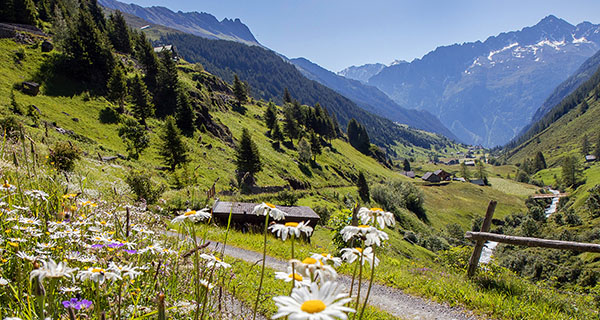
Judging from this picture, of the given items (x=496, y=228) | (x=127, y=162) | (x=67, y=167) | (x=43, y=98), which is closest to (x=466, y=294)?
(x=67, y=167)

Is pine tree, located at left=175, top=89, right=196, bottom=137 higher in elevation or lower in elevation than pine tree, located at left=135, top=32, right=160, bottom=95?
lower

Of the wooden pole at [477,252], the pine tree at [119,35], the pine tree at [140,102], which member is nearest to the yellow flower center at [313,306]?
the wooden pole at [477,252]

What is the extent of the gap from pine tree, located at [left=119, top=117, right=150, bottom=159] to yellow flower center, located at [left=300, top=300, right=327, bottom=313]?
145 feet

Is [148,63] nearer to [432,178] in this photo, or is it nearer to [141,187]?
[141,187]

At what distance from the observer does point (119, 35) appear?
7931 cm

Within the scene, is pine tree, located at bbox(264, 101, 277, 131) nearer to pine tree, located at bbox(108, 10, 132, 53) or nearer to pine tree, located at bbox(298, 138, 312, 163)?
pine tree, located at bbox(298, 138, 312, 163)

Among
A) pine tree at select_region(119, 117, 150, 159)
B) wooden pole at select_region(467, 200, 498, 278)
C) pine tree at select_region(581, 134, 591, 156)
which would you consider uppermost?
pine tree at select_region(581, 134, 591, 156)

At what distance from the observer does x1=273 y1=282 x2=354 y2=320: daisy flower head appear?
1000mm

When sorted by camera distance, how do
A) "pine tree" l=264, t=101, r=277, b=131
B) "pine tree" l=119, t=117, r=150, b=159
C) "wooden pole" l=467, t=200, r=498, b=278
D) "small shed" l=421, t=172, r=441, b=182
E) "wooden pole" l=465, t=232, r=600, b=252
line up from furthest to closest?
"small shed" l=421, t=172, r=441, b=182
"pine tree" l=264, t=101, r=277, b=131
"pine tree" l=119, t=117, r=150, b=159
"wooden pole" l=467, t=200, r=498, b=278
"wooden pole" l=465, t=232, r=600, b=252

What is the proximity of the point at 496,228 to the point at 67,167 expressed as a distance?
93.3 meters

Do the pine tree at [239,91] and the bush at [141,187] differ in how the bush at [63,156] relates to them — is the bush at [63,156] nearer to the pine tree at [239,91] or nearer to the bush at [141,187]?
the bush at [141,187]

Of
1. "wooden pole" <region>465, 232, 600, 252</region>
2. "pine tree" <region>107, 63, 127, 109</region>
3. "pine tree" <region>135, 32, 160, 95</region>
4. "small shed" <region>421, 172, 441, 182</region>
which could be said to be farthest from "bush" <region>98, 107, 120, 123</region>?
"small shed" <region>421, 172, 441, 182</region>

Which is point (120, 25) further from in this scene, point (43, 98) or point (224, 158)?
point (224, 158)

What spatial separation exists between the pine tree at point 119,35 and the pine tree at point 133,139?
46.3 metres
